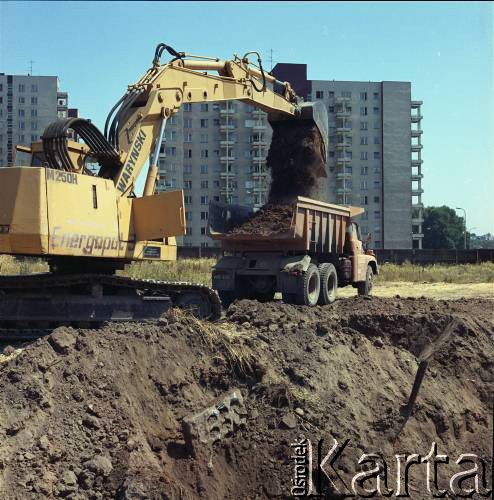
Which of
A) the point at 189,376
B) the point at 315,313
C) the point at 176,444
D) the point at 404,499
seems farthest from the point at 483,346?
the point at 176,444

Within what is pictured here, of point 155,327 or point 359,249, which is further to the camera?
point 359,249

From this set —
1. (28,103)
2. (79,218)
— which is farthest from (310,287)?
(28,103)

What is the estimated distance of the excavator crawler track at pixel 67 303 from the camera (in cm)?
939

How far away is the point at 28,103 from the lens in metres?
75.3

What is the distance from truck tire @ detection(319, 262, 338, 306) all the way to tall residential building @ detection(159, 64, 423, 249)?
66.8 meters

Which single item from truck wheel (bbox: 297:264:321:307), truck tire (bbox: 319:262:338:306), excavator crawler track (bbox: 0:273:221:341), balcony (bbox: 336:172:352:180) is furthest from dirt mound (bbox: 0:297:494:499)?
balcony (bbox: 336:172:352:180)

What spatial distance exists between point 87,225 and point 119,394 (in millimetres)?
3077

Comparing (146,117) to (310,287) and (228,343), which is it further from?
(310,287)

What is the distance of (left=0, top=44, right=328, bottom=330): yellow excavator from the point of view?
331 inches

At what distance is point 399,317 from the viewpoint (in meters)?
10.7

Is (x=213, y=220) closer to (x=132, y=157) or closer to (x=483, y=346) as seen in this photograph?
(x=132, y=157)

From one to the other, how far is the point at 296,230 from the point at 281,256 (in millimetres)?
909

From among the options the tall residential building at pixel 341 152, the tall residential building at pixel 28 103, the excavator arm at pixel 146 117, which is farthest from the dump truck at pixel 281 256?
the tall residential building at pixel 341 152

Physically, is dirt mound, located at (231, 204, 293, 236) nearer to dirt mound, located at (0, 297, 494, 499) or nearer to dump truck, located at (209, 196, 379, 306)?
dump truck, located at (209, 196, 379, 306)
